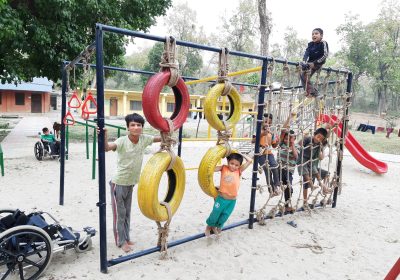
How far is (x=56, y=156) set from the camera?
7.60 metres

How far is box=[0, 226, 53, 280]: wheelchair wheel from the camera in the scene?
8.14 ft

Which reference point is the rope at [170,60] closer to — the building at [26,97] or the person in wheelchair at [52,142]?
the person in wheelchair at [52,142]

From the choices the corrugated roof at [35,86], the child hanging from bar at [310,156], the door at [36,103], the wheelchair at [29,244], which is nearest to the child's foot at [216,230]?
the wheelchair at [29,244]

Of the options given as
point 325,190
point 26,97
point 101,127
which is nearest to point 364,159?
point 325,190

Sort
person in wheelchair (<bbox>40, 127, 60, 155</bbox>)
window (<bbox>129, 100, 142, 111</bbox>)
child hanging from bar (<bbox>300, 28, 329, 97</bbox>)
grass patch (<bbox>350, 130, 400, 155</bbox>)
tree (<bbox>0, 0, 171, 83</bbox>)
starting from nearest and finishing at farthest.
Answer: child hanging from bar (<bbox>300, 28, 329, 97</bbox>), person in wheelchair (<bbox>40, 127, 60, 155</bbox>), tree (<bbox>0, 0, 171, 83</bbox>), grass patch (<bbox>350, 130, 400, 155</bbox>), window (<bbox>129, 100, 142, 111</bbox>)

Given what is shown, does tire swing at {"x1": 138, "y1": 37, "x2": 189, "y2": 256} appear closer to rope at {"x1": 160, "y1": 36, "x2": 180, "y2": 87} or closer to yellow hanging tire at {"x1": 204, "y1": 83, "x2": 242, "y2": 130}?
rope at {"x1": 160, "y1": 36, "x2": 180, "y2": 87}

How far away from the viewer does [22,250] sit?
101 inches

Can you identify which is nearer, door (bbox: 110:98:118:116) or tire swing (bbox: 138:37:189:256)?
tire swing (bbox: 138:37:189:256)

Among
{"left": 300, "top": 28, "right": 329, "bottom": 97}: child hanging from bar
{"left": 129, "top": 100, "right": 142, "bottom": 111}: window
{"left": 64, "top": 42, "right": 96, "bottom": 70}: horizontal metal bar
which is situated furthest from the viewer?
{"left": 129, "top": 100, "right": 142, "bottom": 111}: window

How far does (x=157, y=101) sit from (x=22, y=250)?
166 centimetres

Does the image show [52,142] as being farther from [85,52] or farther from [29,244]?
[29,244]

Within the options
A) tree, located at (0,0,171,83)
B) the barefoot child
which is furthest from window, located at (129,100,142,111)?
the barefoot child

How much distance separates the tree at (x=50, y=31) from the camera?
27.8 ft

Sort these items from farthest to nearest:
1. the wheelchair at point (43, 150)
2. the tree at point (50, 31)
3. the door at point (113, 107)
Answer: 1. the door at point (113, 107)
2. the tree at point (50, 31)
3. the wheelchair at point (43, 150)
